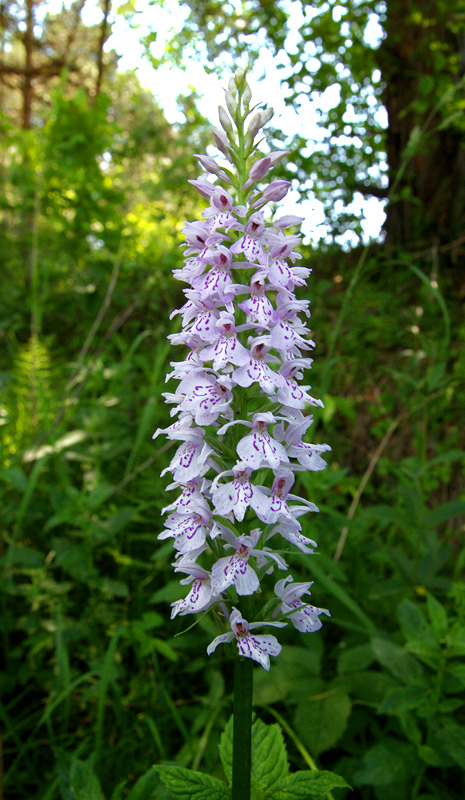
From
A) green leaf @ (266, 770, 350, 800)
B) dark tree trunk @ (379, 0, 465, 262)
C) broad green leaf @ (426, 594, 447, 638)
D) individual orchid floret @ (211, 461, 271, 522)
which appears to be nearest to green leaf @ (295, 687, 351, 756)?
broad green leaf @ (426, 594, 447, 638)

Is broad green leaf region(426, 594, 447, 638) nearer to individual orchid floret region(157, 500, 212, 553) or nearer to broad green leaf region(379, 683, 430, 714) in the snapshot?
broad green leaf region(379, 683, 430, 714)

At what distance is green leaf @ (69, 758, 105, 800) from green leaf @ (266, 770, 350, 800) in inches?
21.8

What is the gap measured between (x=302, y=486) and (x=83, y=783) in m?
1.87

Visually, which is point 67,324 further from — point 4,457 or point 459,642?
point 459,642

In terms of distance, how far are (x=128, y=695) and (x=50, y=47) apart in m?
16.1

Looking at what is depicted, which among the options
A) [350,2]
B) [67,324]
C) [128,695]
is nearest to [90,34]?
[67,324]

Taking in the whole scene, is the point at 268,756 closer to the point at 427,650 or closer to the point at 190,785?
the point at 190,785

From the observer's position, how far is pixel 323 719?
6.60 ft

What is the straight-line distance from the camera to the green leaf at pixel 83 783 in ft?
4.99

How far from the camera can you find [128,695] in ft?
8.14

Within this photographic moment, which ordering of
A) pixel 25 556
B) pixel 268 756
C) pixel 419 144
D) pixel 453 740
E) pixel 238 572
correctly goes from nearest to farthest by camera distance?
pixel 238 572
pixel 268 756
pixel 453 740
pixel 25 556
pixel 419 144

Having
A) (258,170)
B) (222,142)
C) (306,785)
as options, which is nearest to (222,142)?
(222,142)

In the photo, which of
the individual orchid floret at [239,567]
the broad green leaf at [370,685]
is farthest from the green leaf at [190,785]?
the broad green leaf at [370,685]

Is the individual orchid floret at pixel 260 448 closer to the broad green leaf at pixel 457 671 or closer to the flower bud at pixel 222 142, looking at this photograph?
Result: the flower bud at pixel 222 142
